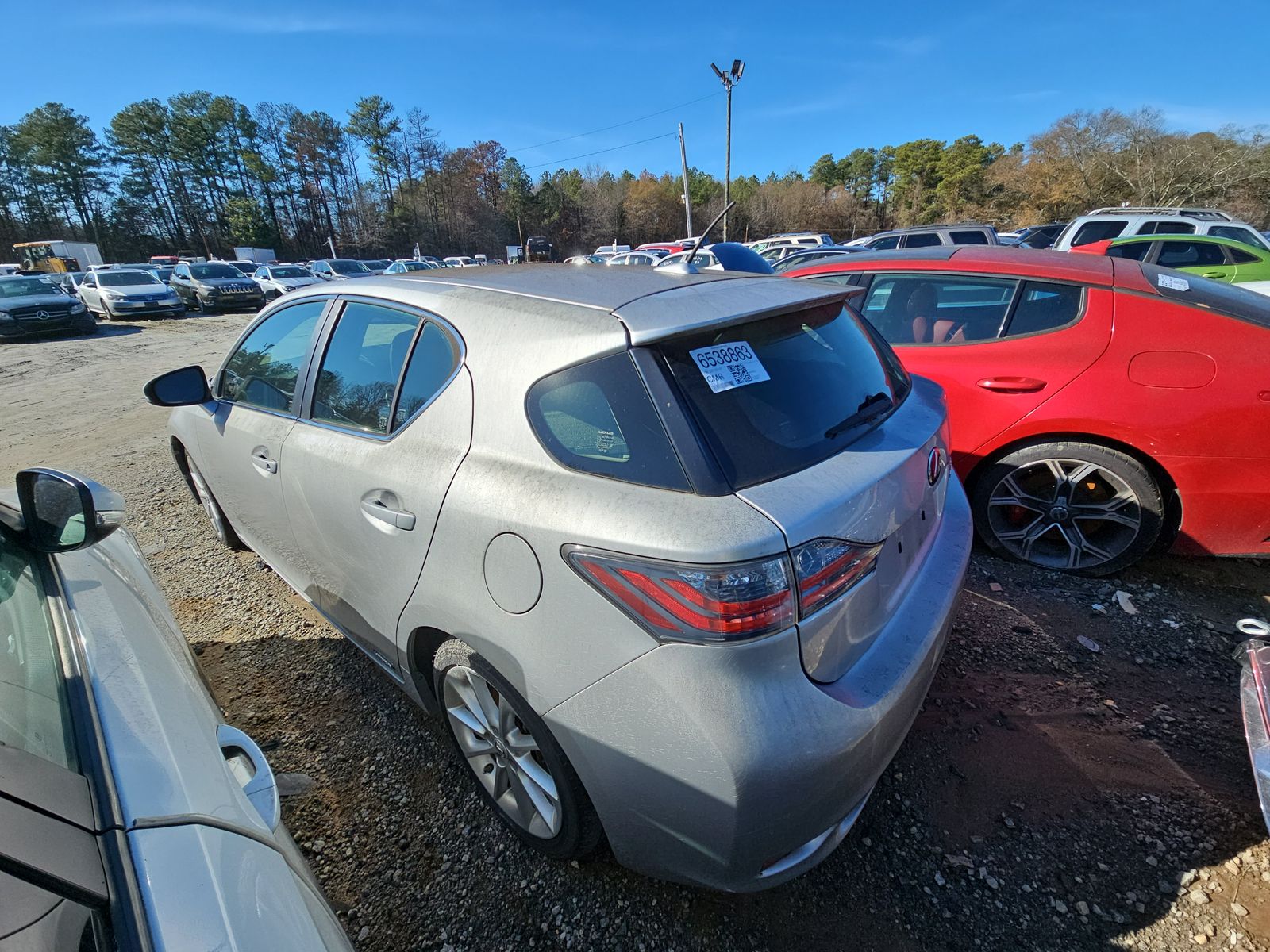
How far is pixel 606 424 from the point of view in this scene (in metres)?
1.44

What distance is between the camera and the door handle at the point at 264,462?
2420mm

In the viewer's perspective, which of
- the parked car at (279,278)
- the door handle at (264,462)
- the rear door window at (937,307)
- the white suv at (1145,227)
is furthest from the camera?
the parked car at (279,278)

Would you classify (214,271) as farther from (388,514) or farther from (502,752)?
(502,752)

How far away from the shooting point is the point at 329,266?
26.1 metres

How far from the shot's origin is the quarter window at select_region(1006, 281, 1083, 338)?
3.02m

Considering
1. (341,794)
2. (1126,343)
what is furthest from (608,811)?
(1126,343)

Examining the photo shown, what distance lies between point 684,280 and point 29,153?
262 ft

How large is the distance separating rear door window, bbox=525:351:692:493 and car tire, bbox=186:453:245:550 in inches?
117

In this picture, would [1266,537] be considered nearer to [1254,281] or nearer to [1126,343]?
[1126,343]

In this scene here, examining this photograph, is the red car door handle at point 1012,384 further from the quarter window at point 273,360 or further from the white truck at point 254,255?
the white truck at point 254,255

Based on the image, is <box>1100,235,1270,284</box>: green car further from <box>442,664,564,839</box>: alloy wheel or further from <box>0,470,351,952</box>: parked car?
<box>0,470,351,952</box>: parked car

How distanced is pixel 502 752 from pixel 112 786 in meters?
1.06

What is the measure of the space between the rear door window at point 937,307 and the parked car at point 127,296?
2213 centimetres

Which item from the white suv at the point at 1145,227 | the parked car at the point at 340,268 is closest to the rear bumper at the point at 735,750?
the white suv at the point at 1145,227
